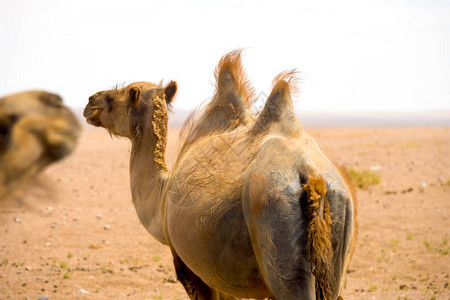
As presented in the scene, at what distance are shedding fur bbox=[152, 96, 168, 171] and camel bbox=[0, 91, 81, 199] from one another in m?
3.25

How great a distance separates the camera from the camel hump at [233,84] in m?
4.96

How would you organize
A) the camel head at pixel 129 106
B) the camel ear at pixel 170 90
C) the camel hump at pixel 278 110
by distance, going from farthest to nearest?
the camel ear at pixel 170 90, the camel head at pixel 129 106, the camel hump at pixel 278 110

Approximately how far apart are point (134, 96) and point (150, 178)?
0.92 m

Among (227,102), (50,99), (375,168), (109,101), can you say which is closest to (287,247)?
(50,99)

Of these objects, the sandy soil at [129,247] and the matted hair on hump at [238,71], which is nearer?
the matted hair on hump at [238,71]

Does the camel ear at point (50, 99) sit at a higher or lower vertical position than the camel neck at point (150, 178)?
higher

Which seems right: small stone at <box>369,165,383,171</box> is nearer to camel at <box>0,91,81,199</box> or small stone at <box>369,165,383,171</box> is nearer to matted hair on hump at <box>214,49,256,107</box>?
matted hair on hump at <box>214,49,256,107</box>

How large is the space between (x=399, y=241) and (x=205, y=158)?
680 cm

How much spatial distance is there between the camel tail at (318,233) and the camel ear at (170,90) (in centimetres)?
292

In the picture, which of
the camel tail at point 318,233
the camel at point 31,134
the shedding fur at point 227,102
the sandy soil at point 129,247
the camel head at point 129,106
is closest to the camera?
the camel at point 31,134

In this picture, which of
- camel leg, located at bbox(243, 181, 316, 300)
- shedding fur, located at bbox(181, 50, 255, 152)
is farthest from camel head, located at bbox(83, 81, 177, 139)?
camel leg, located at bbox(243, 181, 316, 300)

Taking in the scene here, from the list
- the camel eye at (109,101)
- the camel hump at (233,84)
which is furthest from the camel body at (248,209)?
the camel eye at (109,101)

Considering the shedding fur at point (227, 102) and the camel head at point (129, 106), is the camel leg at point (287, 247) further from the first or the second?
the camel head at point (129, 106)

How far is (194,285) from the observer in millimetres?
5031
